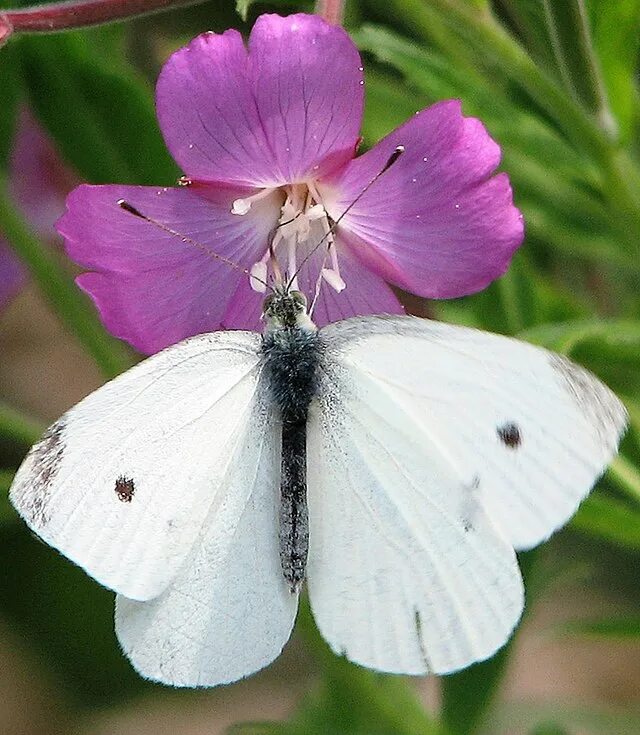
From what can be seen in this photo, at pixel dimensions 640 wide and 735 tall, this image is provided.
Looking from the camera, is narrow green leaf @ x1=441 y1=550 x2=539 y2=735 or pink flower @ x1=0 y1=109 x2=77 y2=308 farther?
pink flower @ x1=0 y1=109 x2=77 y2=308

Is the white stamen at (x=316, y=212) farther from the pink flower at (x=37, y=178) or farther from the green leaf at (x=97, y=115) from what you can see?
the pink flower at (x=37, y=178)

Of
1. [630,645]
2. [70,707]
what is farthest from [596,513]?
[70,707]

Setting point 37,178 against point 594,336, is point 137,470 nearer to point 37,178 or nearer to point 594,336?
point 594,336

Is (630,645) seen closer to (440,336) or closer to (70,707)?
(70,707)

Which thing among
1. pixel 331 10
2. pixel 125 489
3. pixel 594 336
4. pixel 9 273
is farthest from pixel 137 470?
pixel 9 273

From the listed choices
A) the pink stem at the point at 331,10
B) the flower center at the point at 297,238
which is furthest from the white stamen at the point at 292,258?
the pink stem at the point at 331,10

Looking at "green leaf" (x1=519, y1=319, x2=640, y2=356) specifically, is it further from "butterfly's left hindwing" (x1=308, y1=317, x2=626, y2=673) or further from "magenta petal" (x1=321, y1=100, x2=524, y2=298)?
"butterfly's left hindwing" (x1=308, y1=317, x2=626, y2=673)

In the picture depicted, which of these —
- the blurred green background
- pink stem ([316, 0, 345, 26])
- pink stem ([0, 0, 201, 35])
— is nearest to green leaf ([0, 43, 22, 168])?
the blurred green background
